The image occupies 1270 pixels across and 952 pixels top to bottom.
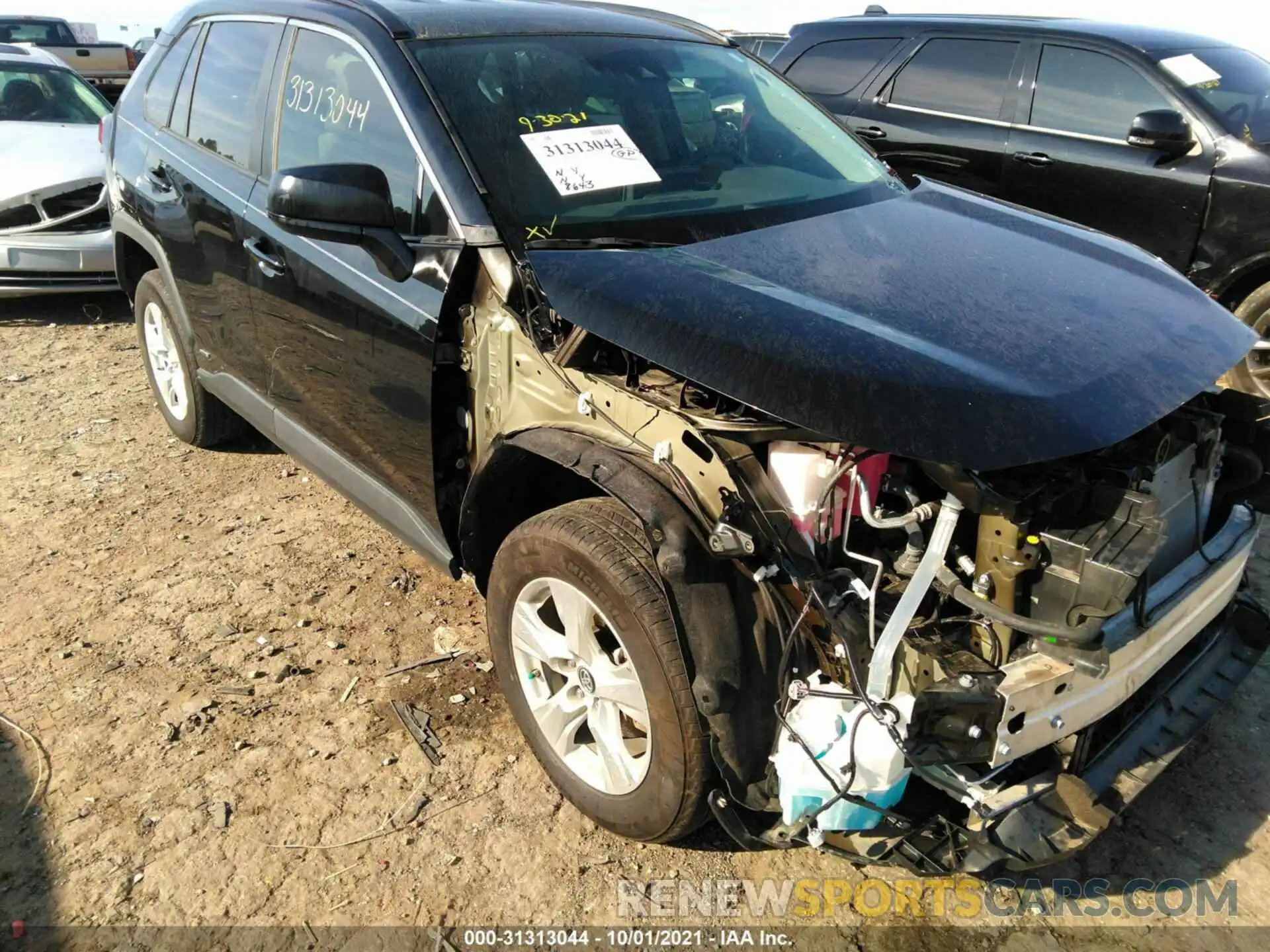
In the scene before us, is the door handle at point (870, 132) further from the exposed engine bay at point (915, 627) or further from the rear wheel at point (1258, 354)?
the exposed engine bay at point (915, 627)

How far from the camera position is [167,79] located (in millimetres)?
4039

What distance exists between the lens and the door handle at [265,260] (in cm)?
303

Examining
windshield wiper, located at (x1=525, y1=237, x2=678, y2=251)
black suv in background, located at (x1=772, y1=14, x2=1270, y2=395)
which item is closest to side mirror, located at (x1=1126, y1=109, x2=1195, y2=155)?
black suv in background, located at (x1=772, y1=14, x2=1270, y2=395)

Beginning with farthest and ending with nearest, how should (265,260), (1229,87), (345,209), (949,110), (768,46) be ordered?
(768,46)
(949,110)
(1229,87)
(265,260)
(345,209)

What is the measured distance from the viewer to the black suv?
1864 mm

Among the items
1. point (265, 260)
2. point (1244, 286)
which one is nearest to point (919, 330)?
point (265, 260)

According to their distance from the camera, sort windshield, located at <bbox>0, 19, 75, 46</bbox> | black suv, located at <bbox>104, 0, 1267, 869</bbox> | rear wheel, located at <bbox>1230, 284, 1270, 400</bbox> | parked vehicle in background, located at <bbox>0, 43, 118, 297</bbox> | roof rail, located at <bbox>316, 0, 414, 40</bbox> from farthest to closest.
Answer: windshield, located at <bbox>0, 19, 75, 46</bbox>
parked vehicle in background, located at <bbox>0, 43, 118, 297</bbox>
rear wheel, located at <bbox>1230, 284, 1270, 400</bbox>
roof rail, located at <bbox>316, 0, 414, 40</bbox>
black suv, located at <bbox>104, 0, 1267, 869</bbox>

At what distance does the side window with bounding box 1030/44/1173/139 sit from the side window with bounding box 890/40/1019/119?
23 cm

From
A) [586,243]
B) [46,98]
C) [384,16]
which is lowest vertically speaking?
[46,98]

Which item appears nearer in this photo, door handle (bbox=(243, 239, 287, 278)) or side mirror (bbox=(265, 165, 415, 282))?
side mirror (bbox=(265, 165, 415, 282))

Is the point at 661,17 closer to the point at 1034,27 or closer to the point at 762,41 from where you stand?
the point at 1034,27

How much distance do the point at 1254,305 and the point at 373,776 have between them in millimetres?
4654

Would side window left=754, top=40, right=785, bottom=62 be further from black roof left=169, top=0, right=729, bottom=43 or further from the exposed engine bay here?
the exposed engine bay

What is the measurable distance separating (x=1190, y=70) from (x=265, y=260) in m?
4.77
